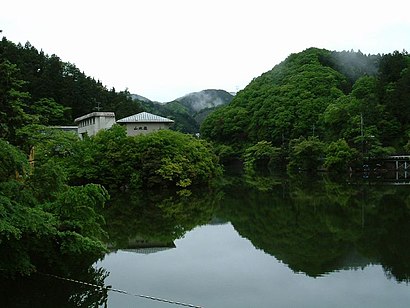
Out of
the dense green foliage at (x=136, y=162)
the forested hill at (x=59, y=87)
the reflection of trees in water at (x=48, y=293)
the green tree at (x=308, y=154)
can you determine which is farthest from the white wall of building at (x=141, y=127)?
the reflection of trees in water at (x=48, y=293)

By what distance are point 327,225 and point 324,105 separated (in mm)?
40146

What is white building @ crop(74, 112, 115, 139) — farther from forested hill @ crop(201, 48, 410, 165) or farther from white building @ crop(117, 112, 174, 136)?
forested hill @ crop(201, 48, 410, 165)

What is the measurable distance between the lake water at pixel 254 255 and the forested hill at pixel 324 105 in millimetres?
20666

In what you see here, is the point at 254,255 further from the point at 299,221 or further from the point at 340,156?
the point at 340,156

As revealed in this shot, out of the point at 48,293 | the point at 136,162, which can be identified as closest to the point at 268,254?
the point at 48,293

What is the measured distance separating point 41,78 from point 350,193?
32540mm

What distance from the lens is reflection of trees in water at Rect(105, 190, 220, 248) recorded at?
1394 cm

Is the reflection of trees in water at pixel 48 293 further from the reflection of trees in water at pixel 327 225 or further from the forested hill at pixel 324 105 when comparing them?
the forested hill at pixel 324 105

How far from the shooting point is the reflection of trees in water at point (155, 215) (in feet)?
45.7

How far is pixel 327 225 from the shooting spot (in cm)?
1487

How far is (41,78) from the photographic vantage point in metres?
46.0

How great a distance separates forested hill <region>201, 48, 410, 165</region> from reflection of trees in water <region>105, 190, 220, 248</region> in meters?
19.0

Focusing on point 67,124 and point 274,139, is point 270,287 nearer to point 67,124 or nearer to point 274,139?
point 67,124

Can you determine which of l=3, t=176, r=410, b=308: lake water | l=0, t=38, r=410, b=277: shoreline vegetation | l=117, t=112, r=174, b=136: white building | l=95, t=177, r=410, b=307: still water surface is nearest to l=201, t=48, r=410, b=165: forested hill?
l=0, t=38, r=410, b=277: shoreline vegetation
